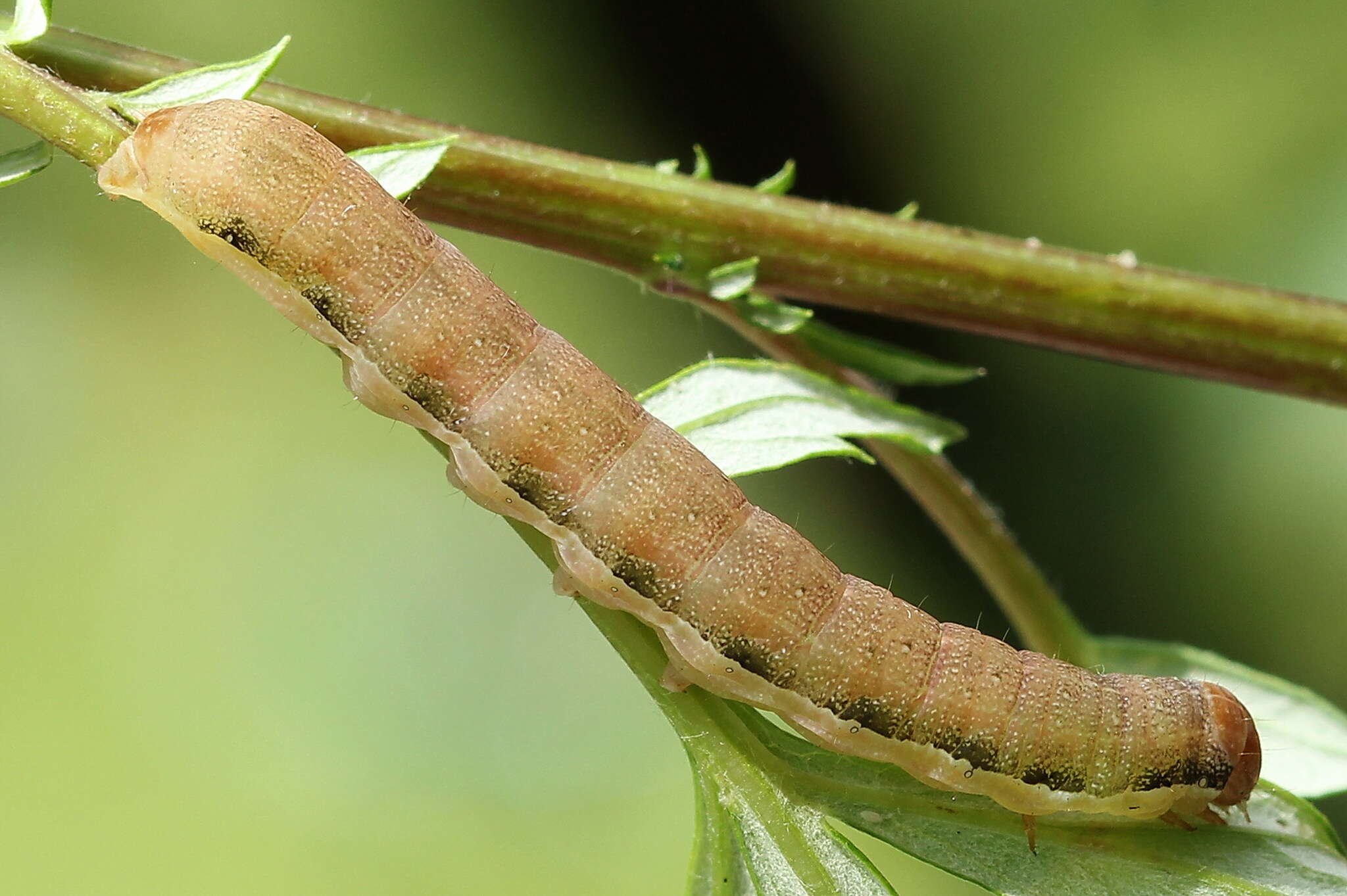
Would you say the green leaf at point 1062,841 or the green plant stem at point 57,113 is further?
the green leaf at point 1062,841

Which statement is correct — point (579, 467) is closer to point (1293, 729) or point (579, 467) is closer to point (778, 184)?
point (778, 184)

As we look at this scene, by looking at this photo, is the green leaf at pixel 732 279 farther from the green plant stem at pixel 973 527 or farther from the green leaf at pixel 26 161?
the green leaf at pixel 26 161

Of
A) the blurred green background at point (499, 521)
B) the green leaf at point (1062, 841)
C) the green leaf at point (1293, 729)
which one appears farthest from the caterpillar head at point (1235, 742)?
the blurred green background at point (499, 521)

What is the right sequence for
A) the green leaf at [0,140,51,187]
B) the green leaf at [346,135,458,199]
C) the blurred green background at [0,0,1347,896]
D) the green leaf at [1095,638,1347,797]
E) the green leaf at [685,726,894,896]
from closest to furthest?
the green leaf at [0,140,51,187]
the green leaf at [685,726,894,896]
the green leaf at [346,135,458,199]
the green leaf at [1095,638,1347,797]
the blurred green background at [0,0,1347,896]

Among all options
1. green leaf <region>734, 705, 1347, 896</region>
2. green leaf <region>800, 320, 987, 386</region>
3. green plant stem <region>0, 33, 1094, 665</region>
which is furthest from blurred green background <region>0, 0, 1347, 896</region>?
green leaf <region>734, 705, 1347, 896</region>

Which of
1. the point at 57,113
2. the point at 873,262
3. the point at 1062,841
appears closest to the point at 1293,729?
the point at 1062,841

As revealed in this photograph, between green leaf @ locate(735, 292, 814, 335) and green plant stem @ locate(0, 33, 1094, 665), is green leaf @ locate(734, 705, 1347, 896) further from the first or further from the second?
green leaf @ locate(735, 292, 814, 335)
